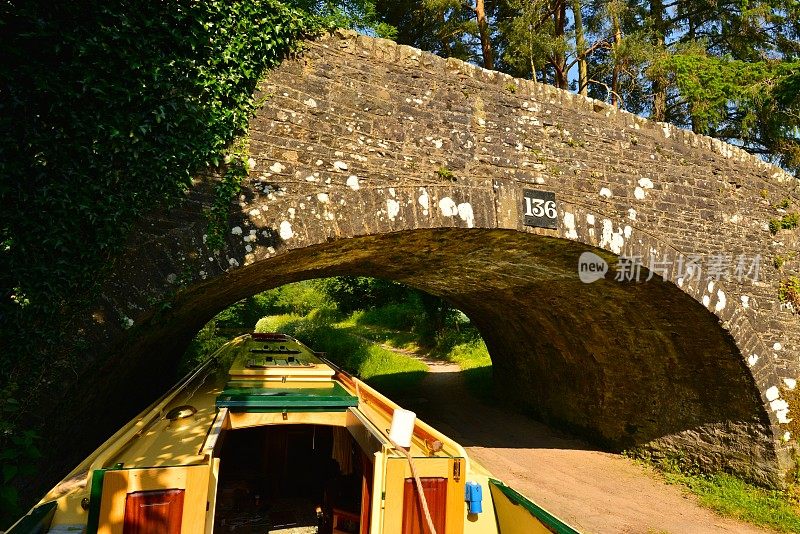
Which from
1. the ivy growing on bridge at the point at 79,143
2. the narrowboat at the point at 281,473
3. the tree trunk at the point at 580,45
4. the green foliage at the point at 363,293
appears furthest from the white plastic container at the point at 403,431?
the green foliage at the point at 363,293

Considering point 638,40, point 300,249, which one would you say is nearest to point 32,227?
point 300,249

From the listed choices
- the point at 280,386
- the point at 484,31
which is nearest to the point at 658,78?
the point at 484,31

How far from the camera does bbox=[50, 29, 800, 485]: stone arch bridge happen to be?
12.5ft

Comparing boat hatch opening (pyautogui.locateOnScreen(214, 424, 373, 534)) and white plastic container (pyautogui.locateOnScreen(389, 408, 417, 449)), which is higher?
white plastic container (pyautogui.locateOnScreen(389, 408, 417, 449))

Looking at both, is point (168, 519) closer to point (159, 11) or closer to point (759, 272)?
point (159, 11)

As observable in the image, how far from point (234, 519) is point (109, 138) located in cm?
401

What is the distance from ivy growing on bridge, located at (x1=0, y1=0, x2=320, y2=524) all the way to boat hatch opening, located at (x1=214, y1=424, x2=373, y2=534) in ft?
8.34

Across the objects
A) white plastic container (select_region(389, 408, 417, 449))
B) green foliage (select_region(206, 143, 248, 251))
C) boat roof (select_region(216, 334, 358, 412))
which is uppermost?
green foliage (select_region(206, 143, 248, 251))

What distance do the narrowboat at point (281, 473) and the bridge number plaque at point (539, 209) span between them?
7.96 feet

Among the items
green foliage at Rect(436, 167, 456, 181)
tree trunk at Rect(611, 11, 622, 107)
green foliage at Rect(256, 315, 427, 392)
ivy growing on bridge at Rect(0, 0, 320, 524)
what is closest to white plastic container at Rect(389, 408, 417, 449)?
ivy growing on bridge at Rect(0, 0, 320, 524)

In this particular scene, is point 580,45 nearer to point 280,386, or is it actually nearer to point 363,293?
point 280,386

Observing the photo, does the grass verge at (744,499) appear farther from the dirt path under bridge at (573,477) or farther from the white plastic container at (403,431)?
the white plastic container at (403,431)

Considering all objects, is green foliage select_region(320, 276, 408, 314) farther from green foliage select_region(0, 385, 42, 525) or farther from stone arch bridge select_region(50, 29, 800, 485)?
green foliage select_region(0, 385, 42, 525)

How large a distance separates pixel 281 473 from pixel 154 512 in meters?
3.43
